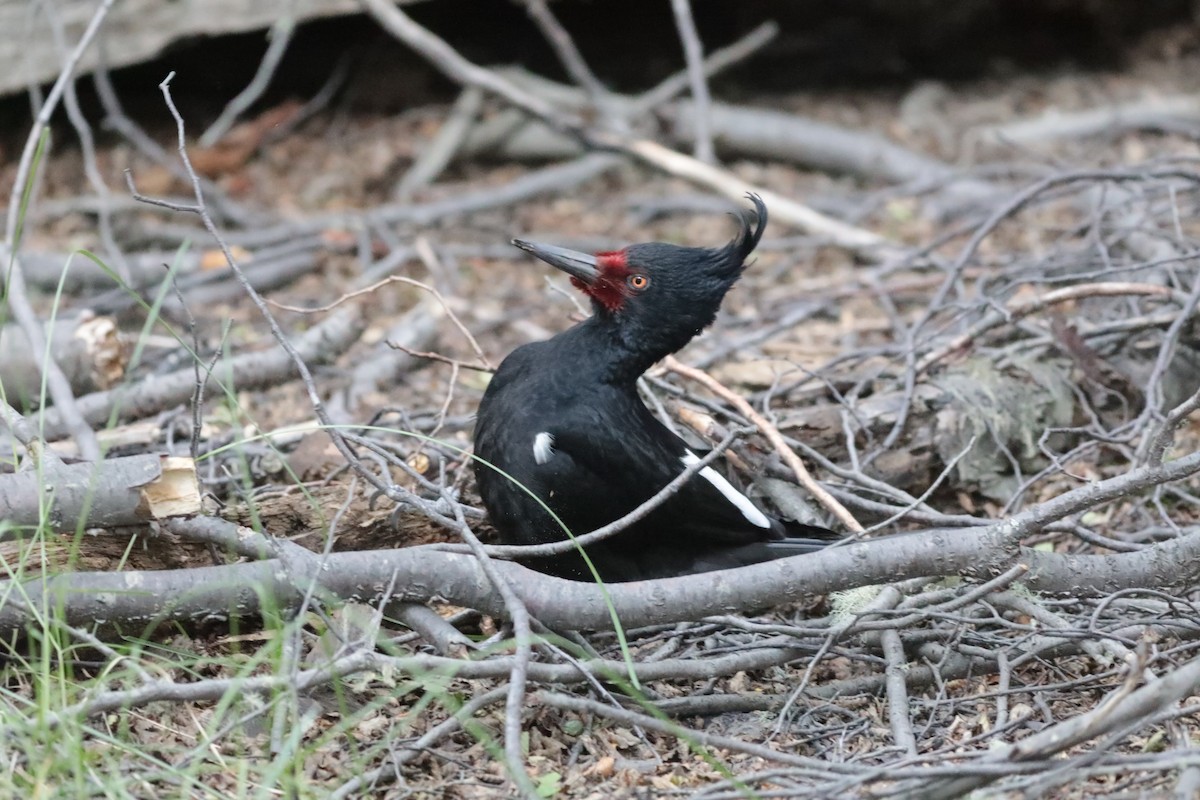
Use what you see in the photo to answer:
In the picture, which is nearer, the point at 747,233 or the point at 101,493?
the point at 101,493

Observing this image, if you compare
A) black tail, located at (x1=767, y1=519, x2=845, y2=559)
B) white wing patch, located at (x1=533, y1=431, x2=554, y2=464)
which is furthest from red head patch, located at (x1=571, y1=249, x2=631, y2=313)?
black tail, located at (x1=767, y1=519, x2=845, y2=559)

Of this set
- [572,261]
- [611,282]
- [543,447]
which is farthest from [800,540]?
[572,261]

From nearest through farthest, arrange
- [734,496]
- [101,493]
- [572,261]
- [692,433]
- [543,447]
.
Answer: [101,493] → [543,447] → [734,496] → [572,261] → [692,433]

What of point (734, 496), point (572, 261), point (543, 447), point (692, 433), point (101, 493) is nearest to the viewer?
point (101, 493)

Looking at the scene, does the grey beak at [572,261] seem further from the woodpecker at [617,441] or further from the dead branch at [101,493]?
the dead branch at [101,493]

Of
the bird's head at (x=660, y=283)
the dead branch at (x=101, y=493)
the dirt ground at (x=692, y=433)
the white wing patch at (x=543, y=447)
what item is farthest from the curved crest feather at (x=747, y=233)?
the dead branch at (x=101, y=493)

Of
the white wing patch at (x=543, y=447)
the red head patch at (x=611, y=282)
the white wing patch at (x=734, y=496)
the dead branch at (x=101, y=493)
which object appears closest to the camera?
the dead branch at (x=101, y=493)

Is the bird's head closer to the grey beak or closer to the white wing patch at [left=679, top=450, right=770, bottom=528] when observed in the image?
the grey beak

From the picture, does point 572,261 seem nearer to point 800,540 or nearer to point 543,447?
point 543,447

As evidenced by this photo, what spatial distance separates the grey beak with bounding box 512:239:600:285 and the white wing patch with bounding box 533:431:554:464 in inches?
17.5

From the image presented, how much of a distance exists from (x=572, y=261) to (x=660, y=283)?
0.22 metres

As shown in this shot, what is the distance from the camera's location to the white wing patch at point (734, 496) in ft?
9.44

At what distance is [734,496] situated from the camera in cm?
290

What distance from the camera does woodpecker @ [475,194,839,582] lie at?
109 inches
